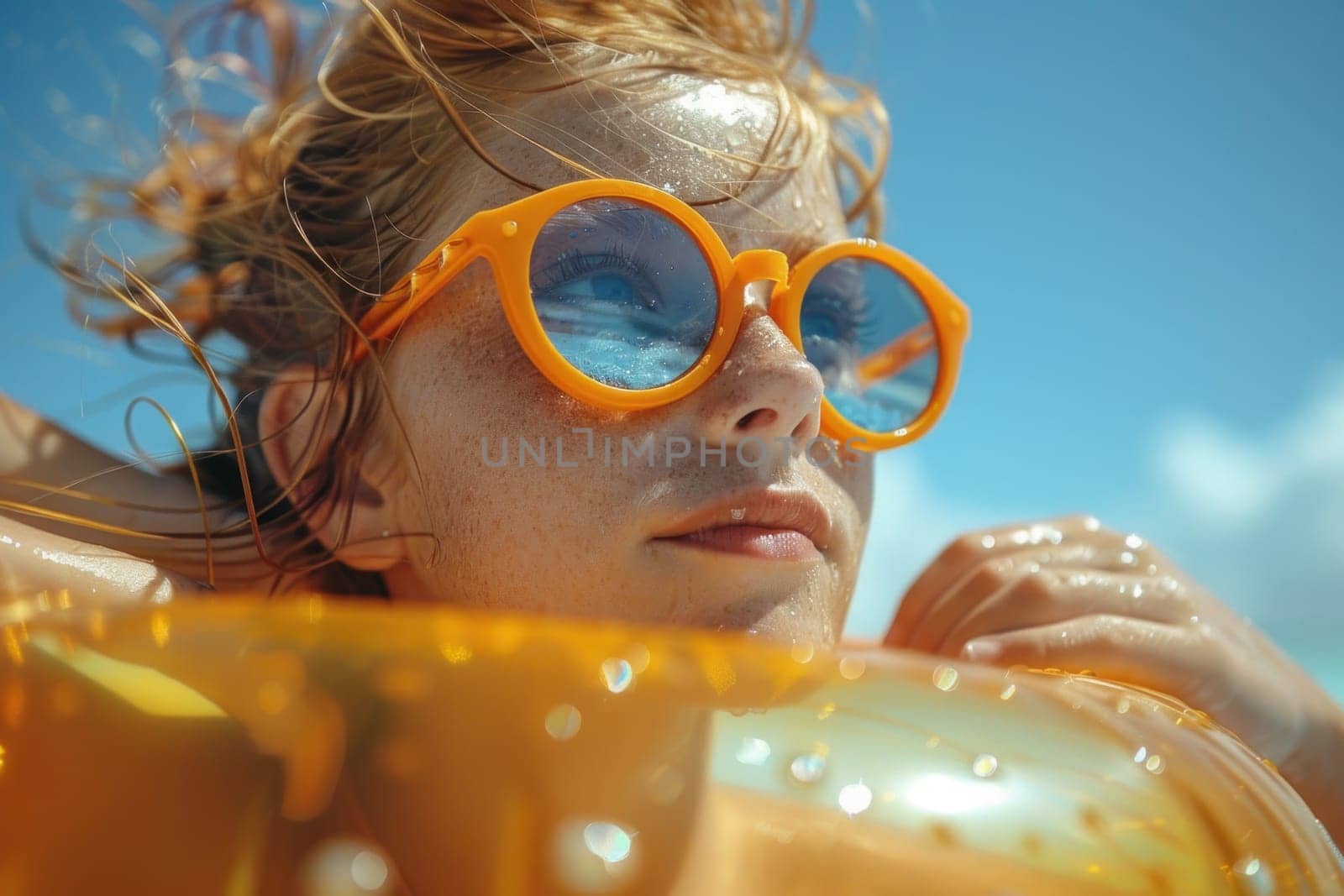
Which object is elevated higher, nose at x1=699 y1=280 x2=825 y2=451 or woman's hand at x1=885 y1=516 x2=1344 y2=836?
nose at x1=699 y1=280 x2=825 y2=451

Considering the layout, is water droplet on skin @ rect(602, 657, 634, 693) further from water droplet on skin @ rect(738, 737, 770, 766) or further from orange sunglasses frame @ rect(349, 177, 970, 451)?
orange sunglasses frame @ rect(349, 177, 970, 451)

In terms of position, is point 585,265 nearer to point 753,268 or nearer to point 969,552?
point 753,268

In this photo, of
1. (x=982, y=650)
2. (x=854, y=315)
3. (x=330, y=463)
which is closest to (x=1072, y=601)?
(x=982, y=650)

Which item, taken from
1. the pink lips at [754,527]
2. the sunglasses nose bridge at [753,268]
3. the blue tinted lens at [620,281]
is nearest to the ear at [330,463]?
the blue tinted lens at [620,281]

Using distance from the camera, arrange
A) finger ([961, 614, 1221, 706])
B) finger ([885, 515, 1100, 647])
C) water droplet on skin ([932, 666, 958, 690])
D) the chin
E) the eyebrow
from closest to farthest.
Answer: water droplet on skin ([932, 666, 958, 690]) < the chin < finger ([961, 614, 1221, 706]) < the eyebrow < finger ([885, 515, 1100, 647])

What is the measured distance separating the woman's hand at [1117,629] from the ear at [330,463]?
A: 3.50ft

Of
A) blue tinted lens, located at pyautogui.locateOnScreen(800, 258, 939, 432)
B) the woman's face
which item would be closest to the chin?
the woman's face

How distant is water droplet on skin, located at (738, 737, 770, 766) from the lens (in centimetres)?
109

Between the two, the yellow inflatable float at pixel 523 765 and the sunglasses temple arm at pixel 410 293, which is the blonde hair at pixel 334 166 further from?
the yellow inflatable float at pixel 523 765

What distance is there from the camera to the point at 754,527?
5.67 ft

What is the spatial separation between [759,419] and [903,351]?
638mm

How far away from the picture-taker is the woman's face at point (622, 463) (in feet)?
5.52

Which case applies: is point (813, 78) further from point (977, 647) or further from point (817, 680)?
point (817, 680)

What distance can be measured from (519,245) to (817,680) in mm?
918
